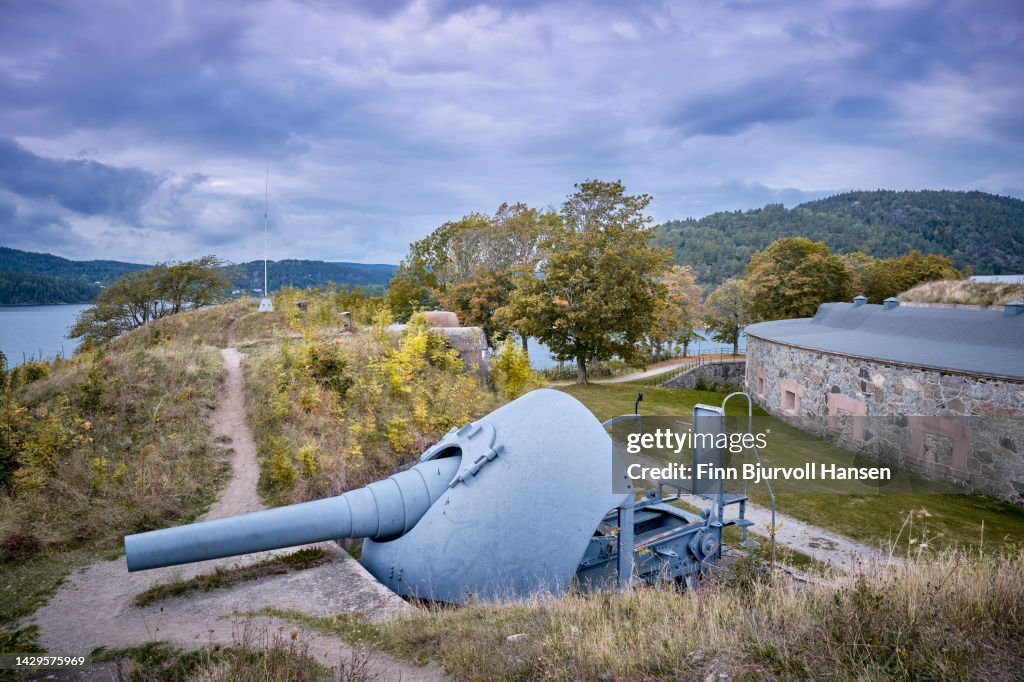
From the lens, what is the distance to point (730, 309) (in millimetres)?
35344

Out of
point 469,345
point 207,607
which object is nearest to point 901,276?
point 469,345

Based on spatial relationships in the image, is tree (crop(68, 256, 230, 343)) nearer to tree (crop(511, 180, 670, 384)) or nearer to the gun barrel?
tree (crop(511, 180, 670, 384))

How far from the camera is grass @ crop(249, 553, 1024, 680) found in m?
3.17

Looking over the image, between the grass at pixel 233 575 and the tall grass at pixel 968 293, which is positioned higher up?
the tall grass at pixel 968 293

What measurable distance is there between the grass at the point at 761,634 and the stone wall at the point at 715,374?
2320cm

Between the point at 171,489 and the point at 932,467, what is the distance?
14521mm

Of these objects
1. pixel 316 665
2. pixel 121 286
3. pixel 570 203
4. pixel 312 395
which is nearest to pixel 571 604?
pixel 316 665

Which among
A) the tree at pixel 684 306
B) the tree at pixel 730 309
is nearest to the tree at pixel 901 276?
the tree at pixel 730 309

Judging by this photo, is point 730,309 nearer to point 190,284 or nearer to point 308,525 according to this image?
point 190,284

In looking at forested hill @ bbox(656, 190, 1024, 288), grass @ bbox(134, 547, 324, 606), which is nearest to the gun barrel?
grass @ bbox(134, 547, 324, 606)

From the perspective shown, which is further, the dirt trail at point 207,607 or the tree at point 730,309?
the tree at point 730,309

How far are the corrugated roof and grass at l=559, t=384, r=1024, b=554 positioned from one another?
257 centimetres

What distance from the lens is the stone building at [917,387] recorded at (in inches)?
418

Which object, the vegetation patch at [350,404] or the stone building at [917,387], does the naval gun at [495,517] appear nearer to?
the vegetation patch at [350,404]
